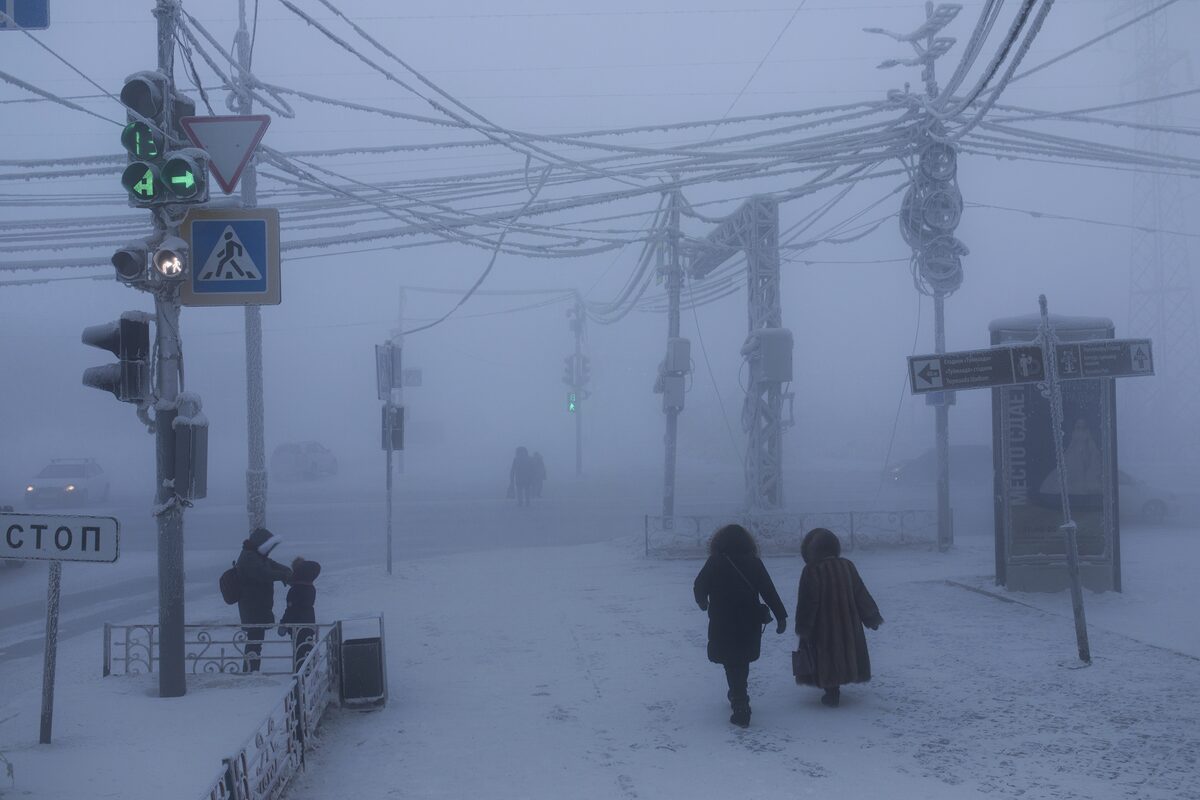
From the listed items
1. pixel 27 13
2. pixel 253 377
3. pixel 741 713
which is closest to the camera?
pixel 741 713

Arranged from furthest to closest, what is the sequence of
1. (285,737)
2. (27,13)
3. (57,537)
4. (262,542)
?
1. (262,542)
2. (27,13)
3. (285,737)
4. (57,537)

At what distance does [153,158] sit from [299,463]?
45.3 meters

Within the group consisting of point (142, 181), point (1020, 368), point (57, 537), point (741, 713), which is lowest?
point (741, 713)

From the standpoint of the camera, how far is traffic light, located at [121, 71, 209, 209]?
785cm

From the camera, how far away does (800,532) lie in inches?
742

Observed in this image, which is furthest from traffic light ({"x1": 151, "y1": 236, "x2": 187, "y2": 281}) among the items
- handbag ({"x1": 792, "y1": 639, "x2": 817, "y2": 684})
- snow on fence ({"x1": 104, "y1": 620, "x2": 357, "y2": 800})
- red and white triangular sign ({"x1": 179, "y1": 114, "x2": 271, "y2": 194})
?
handbag ({"x1": 792, "y1": 639, "x2": 817, "y2": 684})

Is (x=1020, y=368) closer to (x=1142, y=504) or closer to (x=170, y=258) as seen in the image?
(x=170, y=258)

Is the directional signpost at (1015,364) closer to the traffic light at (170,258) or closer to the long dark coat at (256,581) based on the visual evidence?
the long dark coat at (256,581)

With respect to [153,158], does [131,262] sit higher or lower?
lower

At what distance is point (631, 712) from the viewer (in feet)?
27.3

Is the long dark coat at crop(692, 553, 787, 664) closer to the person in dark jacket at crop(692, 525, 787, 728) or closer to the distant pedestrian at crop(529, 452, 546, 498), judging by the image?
the person in dark jacket at crop(692, 525, 787, 728)

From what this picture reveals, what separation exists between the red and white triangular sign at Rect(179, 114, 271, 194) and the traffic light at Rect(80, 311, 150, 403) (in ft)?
5.66

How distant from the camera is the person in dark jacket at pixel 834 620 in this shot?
8.06 meters

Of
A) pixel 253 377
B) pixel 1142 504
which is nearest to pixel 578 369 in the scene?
pixel 1142 504
